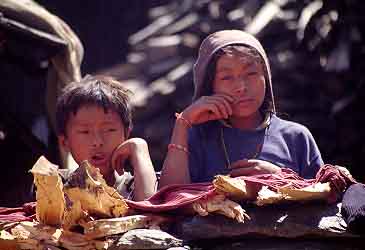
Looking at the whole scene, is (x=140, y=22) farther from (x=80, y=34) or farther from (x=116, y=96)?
(x=116, y=96)

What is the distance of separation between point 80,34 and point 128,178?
6.30 meters

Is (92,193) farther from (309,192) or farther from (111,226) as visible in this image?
(309,192)

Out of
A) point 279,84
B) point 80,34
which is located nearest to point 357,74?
point 279,84

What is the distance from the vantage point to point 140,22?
9.48 m

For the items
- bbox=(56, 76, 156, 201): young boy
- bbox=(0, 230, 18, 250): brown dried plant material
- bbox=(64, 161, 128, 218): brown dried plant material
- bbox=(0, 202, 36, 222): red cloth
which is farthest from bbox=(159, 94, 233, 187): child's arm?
bbox=(0, 230, 18, 250): brown dried plant material

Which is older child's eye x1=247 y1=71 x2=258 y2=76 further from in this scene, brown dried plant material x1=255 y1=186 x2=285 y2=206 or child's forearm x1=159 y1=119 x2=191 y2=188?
brown dried plant material x1=255 y1=186 x2=285 y2=206

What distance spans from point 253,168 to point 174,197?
1.30ft

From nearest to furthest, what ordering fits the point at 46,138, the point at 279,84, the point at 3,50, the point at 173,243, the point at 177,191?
the point at 173,243, the point at 177,191, the point at 3,50, the point at 46,138, the point at 279,84

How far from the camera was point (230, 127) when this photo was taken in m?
3.32

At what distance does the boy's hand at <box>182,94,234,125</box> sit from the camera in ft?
10.2

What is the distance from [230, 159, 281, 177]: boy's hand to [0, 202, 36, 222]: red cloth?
83 centimetres

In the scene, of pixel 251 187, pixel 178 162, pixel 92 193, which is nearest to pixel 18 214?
pixel 92 193

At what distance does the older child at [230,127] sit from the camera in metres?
3.12

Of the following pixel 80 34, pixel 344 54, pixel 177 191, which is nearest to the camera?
pixel 177 191
